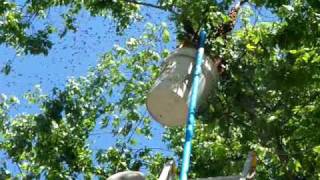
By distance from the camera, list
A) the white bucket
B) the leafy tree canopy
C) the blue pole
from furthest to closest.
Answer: the leafy tree canopy, the white bucket, the blue pole

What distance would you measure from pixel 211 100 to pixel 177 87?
5.42ft

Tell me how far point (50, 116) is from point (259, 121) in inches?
118

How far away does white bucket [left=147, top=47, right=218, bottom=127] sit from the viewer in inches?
210

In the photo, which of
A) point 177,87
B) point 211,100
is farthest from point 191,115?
point 211,100

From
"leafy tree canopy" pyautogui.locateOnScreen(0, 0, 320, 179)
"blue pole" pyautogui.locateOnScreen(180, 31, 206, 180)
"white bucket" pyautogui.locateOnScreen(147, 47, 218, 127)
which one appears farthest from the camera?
"leafy tree canopy" pyautogui.locateOnScreen(0, 0, 320, 179)

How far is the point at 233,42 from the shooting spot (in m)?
8.12

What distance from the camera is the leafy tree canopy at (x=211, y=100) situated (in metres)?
7.53

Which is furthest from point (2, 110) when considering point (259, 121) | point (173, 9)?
point (259, 121)

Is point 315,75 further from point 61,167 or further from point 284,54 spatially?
point 61,167

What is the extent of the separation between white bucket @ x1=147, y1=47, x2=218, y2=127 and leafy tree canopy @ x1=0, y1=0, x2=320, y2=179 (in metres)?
0.98

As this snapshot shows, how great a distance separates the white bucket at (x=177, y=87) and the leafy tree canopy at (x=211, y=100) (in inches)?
38.4

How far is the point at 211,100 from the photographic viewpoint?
6965 millimetres

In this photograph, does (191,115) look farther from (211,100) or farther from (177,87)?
(211,100)

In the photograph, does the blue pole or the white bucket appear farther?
the white bucket
